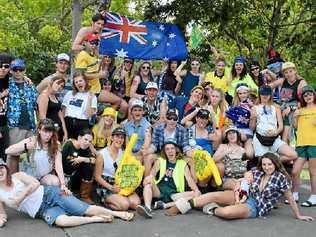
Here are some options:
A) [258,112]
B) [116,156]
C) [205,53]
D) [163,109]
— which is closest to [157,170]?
[116,156]

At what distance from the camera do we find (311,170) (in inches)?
323

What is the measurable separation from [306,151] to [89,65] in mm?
3702

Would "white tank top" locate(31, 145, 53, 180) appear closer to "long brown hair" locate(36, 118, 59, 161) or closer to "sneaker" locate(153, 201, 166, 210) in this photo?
"long brown hair" locate(36, 118, 59, 161)

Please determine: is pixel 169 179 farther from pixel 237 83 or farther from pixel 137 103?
pixel 237 83

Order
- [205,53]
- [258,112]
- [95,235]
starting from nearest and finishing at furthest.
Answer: [95,235] → [258,112] → [205,53]

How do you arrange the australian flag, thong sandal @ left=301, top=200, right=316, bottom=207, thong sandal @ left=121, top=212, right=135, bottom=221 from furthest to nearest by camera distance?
the australian flag, thong sandal @ left=301, top=200, right=316, bottom=207, thong sandal @ left=121, top=212, right=135, bottom=221

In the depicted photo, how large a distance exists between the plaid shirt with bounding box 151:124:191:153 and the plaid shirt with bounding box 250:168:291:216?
1.27 metres

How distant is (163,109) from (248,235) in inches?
116

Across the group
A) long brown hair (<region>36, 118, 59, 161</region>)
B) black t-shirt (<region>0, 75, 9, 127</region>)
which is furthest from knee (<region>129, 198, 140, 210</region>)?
black t-shirt (<region>0, 75, 9, 127</region>)

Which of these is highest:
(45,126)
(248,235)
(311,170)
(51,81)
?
(51,81)

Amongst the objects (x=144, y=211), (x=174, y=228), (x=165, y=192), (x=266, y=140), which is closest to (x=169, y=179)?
(x=165, y=192)

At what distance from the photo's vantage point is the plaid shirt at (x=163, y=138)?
8203 millimetres

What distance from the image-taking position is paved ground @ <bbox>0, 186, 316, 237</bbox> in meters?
6.51

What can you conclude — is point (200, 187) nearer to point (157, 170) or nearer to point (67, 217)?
point (157, 170)
